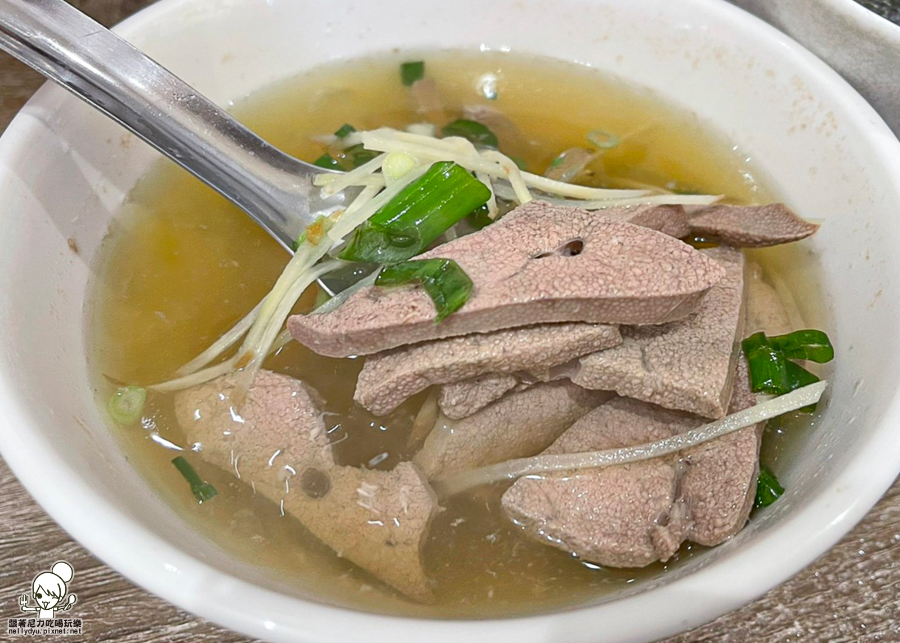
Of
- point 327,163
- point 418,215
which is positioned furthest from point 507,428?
point 327,163

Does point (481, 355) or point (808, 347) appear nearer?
point (481, 355)

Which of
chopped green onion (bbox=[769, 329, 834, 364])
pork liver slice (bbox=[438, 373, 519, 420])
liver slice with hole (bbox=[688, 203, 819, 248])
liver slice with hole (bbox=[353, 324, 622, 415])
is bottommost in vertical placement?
pork liver slice (bbox=[438, 373, 519, 420])

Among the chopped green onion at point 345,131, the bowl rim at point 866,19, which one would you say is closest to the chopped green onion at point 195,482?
the chopped green onion at point 345,131

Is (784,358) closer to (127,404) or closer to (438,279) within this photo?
(438,279)

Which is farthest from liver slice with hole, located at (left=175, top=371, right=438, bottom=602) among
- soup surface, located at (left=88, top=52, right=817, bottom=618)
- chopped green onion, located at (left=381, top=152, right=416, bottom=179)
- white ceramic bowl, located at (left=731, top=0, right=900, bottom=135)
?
white ceramic bowl, located at (left=731, top=0, right=900, bottom=135)

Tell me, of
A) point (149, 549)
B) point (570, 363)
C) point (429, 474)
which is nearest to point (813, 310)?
point (570, 363)

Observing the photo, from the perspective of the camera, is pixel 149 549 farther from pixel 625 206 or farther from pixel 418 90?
pixel 418 90

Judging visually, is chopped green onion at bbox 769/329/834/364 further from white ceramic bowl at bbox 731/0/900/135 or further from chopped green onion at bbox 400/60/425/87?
chopped green onion at bbox 400/60/425/87
